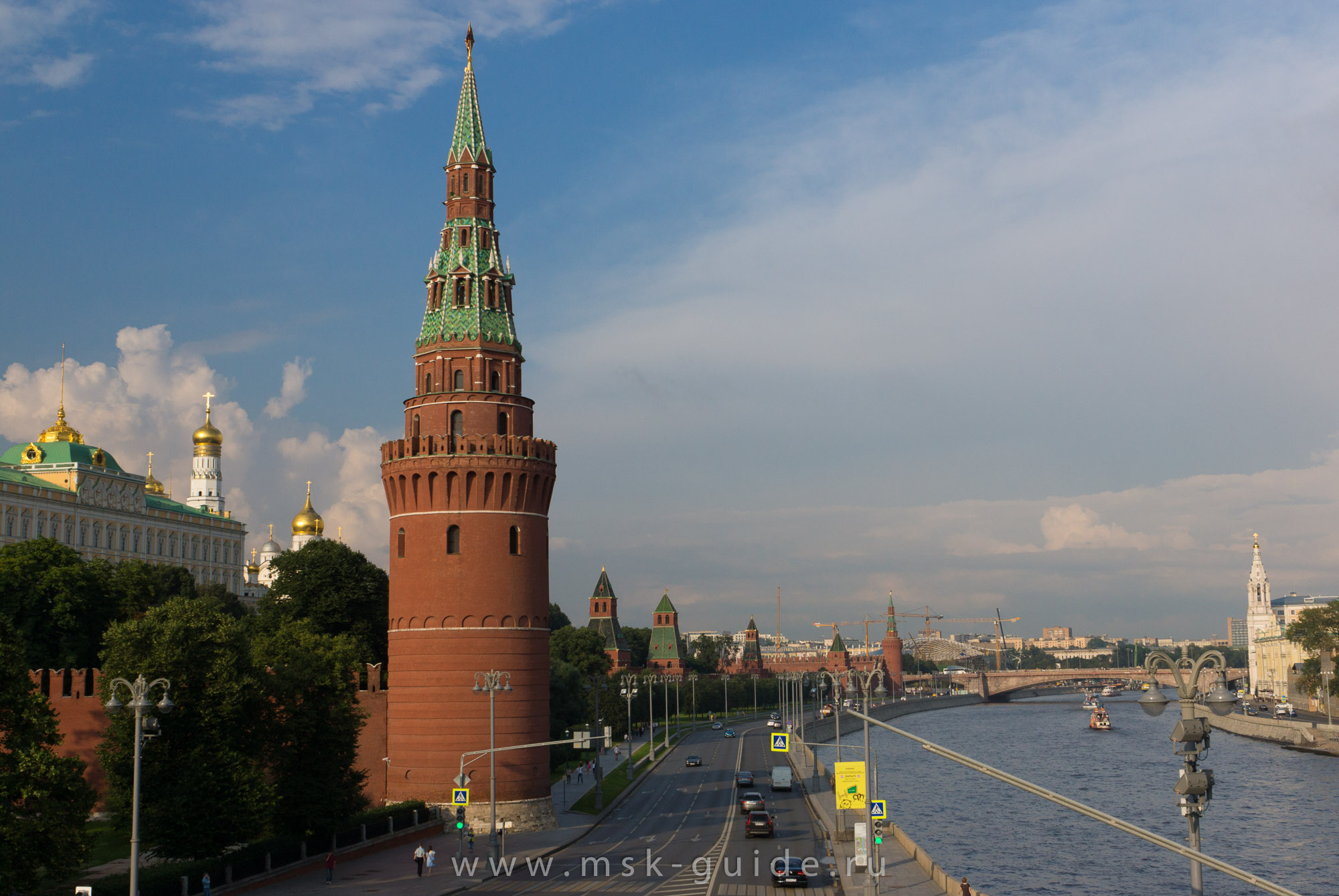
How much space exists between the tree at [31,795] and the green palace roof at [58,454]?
97406 mm

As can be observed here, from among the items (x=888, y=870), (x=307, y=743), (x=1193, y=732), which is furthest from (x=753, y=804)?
(x=1193, y=732)

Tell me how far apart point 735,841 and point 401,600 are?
70.0 ft

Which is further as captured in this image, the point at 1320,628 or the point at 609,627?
the point at 609,627

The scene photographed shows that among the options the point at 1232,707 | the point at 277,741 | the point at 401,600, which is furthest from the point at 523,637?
the point at 1232,707

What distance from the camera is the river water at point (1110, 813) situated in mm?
60844

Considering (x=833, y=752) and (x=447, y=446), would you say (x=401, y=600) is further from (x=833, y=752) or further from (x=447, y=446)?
(x=833, y=752)

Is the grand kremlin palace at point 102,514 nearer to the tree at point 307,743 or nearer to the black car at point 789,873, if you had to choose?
the tree at point 307,743

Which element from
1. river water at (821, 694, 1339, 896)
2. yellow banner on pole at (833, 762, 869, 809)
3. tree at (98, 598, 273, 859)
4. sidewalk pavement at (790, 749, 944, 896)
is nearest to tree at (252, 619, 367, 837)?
tree at (98, 598, 273, 859)

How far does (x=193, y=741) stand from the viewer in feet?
157

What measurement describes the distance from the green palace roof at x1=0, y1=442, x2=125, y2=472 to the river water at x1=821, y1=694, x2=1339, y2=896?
274ft

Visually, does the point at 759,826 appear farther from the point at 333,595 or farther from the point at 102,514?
the point at 102,514

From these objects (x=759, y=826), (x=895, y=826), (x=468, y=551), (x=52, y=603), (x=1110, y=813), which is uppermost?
(x=468, y=551)

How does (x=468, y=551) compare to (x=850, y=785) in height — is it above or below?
above

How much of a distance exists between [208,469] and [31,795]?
148571 mm
